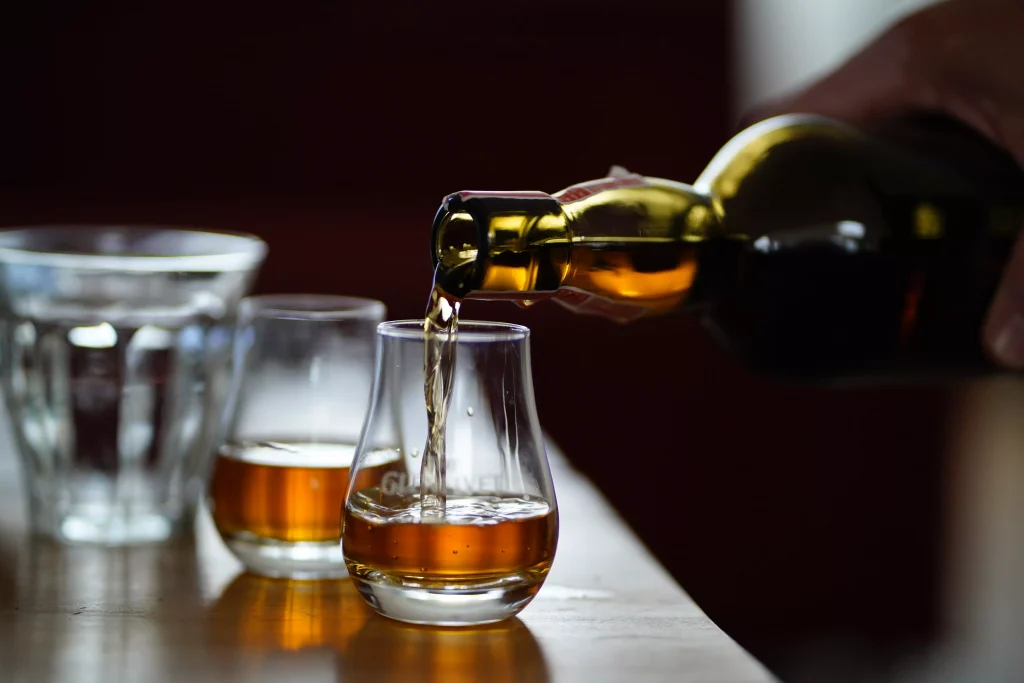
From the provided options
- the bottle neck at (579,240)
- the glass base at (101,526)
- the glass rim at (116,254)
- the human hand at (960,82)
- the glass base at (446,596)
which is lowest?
the glass base at (101,526)

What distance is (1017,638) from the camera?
3189mm

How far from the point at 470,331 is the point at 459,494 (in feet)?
0.32

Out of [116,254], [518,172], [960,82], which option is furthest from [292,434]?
[518,172]

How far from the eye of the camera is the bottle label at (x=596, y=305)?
820mm

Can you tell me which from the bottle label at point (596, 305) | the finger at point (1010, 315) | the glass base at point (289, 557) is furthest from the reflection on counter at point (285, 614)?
the finger at point (1010, 315)

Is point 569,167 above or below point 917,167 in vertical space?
below

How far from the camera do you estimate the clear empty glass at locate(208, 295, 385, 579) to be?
31.4 inches

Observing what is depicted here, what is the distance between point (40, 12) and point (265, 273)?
0.90 meters

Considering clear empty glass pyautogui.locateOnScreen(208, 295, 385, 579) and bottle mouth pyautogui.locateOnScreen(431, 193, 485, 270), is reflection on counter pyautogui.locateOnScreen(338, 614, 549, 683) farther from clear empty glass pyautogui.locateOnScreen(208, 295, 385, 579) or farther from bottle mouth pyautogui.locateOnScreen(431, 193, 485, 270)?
bottle mouth pyautogui.locateOnScreen(431, 193, 485, 270)

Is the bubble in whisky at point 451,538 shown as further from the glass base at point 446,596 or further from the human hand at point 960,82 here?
the human hand at point 960,82

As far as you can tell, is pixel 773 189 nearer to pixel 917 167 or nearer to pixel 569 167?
pixel 917 167

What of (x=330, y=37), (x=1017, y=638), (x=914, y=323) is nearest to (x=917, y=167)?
(x=914, y=323)

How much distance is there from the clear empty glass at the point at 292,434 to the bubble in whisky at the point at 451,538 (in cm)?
8

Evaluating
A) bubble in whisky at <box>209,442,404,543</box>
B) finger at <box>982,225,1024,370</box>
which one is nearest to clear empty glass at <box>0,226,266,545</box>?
bubble in whisky at <box>209,442,404,543</box>
